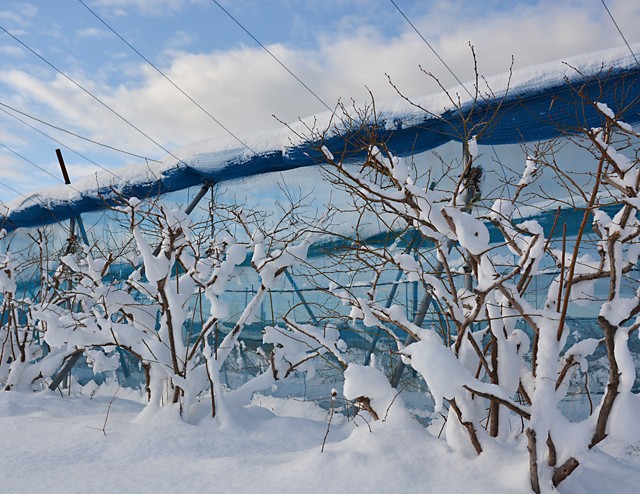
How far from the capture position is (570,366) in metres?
2.78

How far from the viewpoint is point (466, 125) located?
13.0 ft

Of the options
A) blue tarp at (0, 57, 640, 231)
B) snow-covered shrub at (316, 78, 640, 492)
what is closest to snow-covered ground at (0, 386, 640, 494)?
snow-covered shrub at (316, 78, 640, 492)

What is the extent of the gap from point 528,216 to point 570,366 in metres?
2.66

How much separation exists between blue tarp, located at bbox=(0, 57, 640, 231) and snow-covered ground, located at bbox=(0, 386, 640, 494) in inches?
61.1

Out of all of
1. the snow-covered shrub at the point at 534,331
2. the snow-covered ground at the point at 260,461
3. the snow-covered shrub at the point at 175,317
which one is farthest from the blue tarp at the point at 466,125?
the snow-covered ground at the point at 260,461

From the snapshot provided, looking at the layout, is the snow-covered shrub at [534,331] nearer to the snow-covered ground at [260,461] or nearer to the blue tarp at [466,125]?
the snow-covered ground at [260,461]

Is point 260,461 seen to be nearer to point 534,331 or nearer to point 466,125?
point 534,331

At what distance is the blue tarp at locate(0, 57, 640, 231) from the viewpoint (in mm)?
4457

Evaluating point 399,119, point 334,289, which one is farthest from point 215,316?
point 399,119

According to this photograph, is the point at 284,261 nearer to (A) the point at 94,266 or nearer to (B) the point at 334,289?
(B) the point at 334,289

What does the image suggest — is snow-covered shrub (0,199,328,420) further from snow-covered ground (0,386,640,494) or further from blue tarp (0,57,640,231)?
blue tarp (0,57,640,231)

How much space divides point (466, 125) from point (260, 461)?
242 centimetres

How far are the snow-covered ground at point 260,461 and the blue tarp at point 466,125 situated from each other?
5.09ft

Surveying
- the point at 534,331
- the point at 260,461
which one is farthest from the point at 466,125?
the point at 260,461
